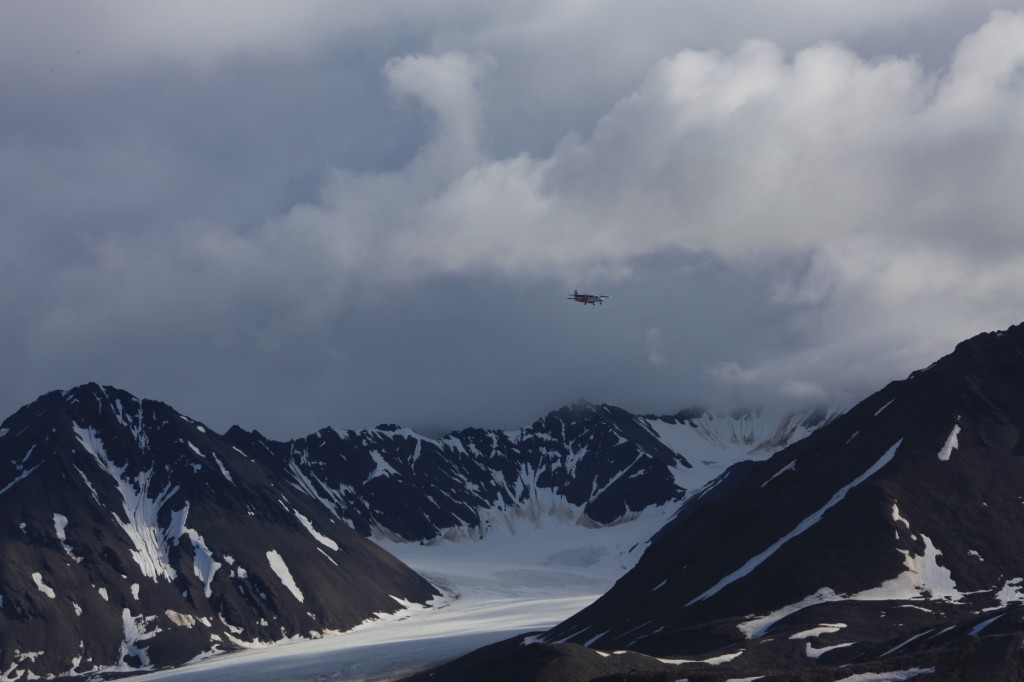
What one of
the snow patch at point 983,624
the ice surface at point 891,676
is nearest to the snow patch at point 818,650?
the snow patch at point 983,624

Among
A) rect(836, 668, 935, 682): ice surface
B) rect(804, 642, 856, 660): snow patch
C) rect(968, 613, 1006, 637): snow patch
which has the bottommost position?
rect(836, 668, 935, 682): ice surface

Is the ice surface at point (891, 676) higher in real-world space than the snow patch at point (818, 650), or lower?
lower

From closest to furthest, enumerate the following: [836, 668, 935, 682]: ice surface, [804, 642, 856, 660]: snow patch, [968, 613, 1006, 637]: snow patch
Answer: [836, 668, 935, 682]: ice surface
[968, 613, 1006, 637]: snow patch
[804, 642, 856, 660]: snow patch

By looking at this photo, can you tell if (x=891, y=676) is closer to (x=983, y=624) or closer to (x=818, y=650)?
(x=983, y=624)

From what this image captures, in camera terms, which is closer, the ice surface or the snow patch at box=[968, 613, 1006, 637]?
the ice surface

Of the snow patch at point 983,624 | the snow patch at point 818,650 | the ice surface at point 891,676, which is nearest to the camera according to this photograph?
the ice surface at point 891,676

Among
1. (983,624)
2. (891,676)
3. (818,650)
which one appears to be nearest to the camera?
(891,676)

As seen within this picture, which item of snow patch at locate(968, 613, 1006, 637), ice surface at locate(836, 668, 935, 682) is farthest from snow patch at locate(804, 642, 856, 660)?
ice surface at locate(836, 668, 935, 682)

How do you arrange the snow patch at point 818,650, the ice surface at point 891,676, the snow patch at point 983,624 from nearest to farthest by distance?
the ice surface at point 891,676, the snow patch at point 983,624, the snow patch at point 818,650

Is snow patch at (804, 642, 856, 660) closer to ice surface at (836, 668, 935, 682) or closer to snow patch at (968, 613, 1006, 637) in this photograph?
snow patch at (968, 613, 1006, 637)

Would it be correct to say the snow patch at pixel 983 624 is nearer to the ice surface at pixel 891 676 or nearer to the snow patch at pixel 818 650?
the snow patch at pixel 818 650

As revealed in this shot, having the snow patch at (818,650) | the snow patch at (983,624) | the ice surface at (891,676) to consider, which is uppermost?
the snow patch at (983,624)

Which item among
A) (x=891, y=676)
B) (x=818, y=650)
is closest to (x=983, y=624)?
(x=818, y=650)

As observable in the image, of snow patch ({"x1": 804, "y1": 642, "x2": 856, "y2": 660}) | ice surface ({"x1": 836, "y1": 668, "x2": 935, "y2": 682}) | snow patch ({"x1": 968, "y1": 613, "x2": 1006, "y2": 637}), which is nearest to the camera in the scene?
ice surface ({"x1": 836, "y1": 668, "x2": 935, "y2": 682})
